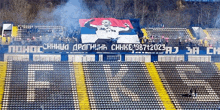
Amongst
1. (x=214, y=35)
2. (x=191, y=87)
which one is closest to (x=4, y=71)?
(x=191, y=87)

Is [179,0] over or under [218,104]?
over

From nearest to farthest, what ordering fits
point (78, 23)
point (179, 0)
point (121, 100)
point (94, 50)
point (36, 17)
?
point (121, 100), point (94, 50), point (78, 23), point (36, 17), point (179, 0)

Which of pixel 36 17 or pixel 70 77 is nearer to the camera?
pixel 70 77

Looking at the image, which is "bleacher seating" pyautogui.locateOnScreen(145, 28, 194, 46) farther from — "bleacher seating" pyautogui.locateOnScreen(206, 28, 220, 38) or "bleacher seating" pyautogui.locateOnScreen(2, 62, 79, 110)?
"bleacher seating" pyautogui.locateOnScreen(2, 62, 79, 110)

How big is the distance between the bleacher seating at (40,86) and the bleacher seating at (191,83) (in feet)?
27.8

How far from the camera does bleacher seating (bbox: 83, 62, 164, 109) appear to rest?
60.5 meters

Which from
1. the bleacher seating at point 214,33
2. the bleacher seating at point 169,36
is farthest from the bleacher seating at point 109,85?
the bleacher seating at point 214,33

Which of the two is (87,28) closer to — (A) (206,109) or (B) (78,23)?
(B) (78,23)

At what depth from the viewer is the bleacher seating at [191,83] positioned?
62062 mm

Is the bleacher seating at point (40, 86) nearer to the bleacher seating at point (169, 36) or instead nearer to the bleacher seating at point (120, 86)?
the bleacher seating at point (120, 86)

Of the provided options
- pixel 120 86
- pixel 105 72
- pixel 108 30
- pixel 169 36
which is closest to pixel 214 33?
pixel 169 36

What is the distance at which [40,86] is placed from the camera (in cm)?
6097

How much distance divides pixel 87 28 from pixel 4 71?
9.85m

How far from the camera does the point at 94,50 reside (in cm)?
6488
